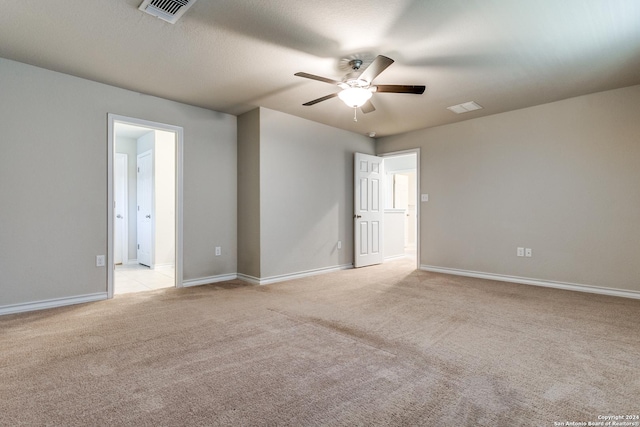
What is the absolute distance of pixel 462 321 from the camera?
288cm

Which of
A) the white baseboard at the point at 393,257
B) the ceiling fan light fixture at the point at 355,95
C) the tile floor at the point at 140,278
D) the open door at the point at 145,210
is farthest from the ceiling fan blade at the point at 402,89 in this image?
the open door at the point at 145,210

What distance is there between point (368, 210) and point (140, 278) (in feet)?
12.8

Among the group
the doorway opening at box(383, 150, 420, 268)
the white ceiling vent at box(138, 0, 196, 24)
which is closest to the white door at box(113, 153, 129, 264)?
the white ceiling vent at box(138, 0, 196, 24)

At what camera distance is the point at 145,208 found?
20.0ft

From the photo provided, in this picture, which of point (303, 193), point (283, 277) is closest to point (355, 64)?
point (303, 193)

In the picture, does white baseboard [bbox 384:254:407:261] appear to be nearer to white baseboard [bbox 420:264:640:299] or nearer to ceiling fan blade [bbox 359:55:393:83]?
white baseboard [bbox 420:264:640:299]

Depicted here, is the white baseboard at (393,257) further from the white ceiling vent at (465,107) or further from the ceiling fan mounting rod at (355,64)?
the ceiling fan mounting rod at (355,64)

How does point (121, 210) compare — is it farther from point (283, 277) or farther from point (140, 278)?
point (283, 277)

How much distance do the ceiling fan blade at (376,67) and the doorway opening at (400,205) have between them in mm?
3121

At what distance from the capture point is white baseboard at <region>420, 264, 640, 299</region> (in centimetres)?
374

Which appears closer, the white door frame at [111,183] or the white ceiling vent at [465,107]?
the white door frame at [111,183]

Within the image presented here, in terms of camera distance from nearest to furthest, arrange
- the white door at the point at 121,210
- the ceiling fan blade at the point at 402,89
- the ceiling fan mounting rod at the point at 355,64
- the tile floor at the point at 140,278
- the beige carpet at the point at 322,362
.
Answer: the beige carpet at the point at 322,362, the ceiling fan blade at the point at 402,89, the ceiling fan mounting rod at the point at 355,64, the tile floor at the point at 140,278, the white door at the point at 121,210

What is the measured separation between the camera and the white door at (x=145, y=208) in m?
5.84

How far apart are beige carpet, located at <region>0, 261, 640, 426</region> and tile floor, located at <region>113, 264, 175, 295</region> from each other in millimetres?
737
